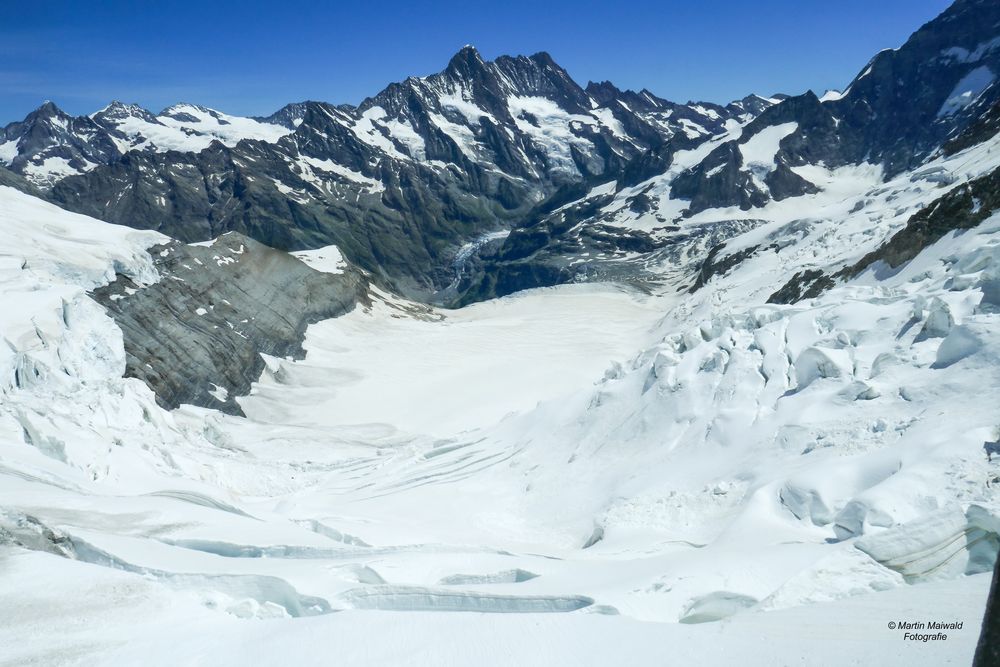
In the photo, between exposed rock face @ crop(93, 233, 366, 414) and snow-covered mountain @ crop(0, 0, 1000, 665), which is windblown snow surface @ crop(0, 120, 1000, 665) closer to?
snow-covered mountain @ crop(0, 0, 1000, 665)

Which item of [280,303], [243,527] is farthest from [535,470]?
[280,303]

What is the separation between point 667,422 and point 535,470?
4942 millimetres

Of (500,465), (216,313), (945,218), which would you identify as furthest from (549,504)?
(216,313)

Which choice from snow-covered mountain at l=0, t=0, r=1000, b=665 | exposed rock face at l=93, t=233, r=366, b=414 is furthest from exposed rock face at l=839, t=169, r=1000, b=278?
exposed rock face at l=93, t=233, r=366, b=414

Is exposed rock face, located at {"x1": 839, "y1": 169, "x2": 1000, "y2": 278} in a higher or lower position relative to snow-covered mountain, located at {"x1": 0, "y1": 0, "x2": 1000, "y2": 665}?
higher

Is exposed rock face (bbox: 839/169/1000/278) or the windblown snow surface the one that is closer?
the windblown snow surface

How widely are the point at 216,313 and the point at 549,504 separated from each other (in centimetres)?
3854

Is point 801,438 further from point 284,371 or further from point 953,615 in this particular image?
point 284,371

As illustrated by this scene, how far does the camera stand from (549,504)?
22297 mm

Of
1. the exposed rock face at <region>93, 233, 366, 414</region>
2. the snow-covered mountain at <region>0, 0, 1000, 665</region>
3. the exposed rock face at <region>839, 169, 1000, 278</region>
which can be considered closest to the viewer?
the snow-covered mountain at <region>0, 0, 1000, 665</region>

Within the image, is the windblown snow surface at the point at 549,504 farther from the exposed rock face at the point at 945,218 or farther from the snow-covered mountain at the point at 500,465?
the exposed rock face at the point at 945,218

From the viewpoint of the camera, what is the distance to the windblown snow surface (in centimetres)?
861

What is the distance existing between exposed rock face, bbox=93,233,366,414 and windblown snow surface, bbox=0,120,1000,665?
2.78m

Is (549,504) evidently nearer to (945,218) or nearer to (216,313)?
(945,218)
